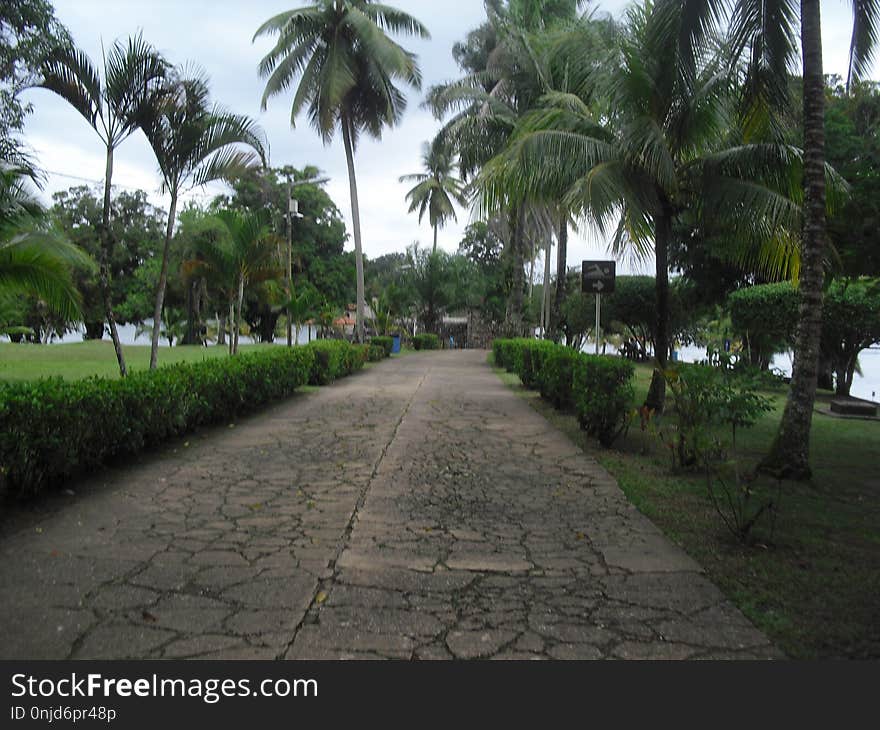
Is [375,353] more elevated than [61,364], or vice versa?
[375,353]

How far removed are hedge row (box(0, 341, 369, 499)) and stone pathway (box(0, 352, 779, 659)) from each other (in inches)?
11.0

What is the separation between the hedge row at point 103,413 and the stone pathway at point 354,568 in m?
0.28

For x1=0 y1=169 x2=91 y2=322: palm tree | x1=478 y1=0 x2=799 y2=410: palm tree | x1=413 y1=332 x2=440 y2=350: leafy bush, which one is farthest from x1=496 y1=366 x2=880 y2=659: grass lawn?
x1=413 y1=332 x2=440 y2=350: leafy bush

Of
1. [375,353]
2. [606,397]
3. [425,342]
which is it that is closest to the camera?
[606,397]

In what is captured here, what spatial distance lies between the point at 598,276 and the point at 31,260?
8.64 m

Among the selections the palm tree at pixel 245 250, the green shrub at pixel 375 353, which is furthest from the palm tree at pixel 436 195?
the palm tree at pixel 245 250

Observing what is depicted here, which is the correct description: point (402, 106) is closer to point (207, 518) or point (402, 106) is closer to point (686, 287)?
point (686, 287)

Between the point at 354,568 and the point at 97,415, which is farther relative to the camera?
the point at 97,415

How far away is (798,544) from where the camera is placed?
4.37 metres

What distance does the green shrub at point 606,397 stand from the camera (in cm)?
755

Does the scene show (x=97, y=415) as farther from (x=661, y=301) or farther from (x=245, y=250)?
(x=245, y=250)

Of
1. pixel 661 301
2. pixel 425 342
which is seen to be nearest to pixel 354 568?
pixel 661 301

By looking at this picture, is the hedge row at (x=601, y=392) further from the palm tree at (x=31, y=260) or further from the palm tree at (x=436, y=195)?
the palm tree at (x=436, y=195)

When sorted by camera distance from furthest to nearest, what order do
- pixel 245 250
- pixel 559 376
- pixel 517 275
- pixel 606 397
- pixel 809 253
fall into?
1. pixel 517 275
2. pixel 245 250
3. pixel 559 376
4. pixel 606 397
5. pixel 809 253
